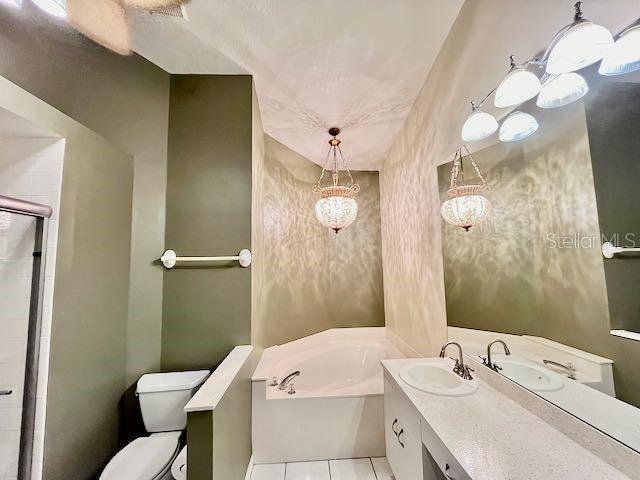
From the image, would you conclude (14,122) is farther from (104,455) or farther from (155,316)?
(104,455)

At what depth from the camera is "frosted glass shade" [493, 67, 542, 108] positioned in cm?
115

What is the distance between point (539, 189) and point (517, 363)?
0.84 metres

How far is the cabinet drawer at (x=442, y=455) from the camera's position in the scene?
2.95ft

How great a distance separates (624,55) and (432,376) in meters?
1.67

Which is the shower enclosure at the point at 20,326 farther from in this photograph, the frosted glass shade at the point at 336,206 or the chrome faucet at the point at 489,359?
the chrome faucet at the point at 489,359

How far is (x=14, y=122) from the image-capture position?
1.25 metres

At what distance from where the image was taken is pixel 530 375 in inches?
47.1

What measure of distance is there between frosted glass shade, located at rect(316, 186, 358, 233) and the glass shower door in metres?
1.84

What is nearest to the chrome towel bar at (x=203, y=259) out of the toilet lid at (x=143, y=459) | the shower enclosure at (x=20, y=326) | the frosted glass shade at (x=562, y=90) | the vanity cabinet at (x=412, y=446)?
the shower enclosure at (x=20, y=326)

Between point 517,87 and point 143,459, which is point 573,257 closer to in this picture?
point 517,87

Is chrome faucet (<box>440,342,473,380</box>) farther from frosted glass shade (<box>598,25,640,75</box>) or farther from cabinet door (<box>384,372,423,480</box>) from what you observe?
frosted glass shade (<box>598,25,640,75</box>)

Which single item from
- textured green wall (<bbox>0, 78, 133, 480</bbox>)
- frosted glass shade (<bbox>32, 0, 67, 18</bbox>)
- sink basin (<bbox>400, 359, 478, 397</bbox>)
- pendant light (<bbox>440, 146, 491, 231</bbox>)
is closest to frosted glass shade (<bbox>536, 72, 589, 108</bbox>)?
pendant light (<bbox>440, 146, 491, 231</bbox>)

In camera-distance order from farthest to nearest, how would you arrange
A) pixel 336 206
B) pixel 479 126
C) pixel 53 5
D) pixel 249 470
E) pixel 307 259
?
pixel 307 259 < pixel 336 206 < pixel 249 470 < pixel 479 126 < pixel 53 5

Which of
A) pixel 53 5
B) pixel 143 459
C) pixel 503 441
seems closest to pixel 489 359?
pixel 503 441
